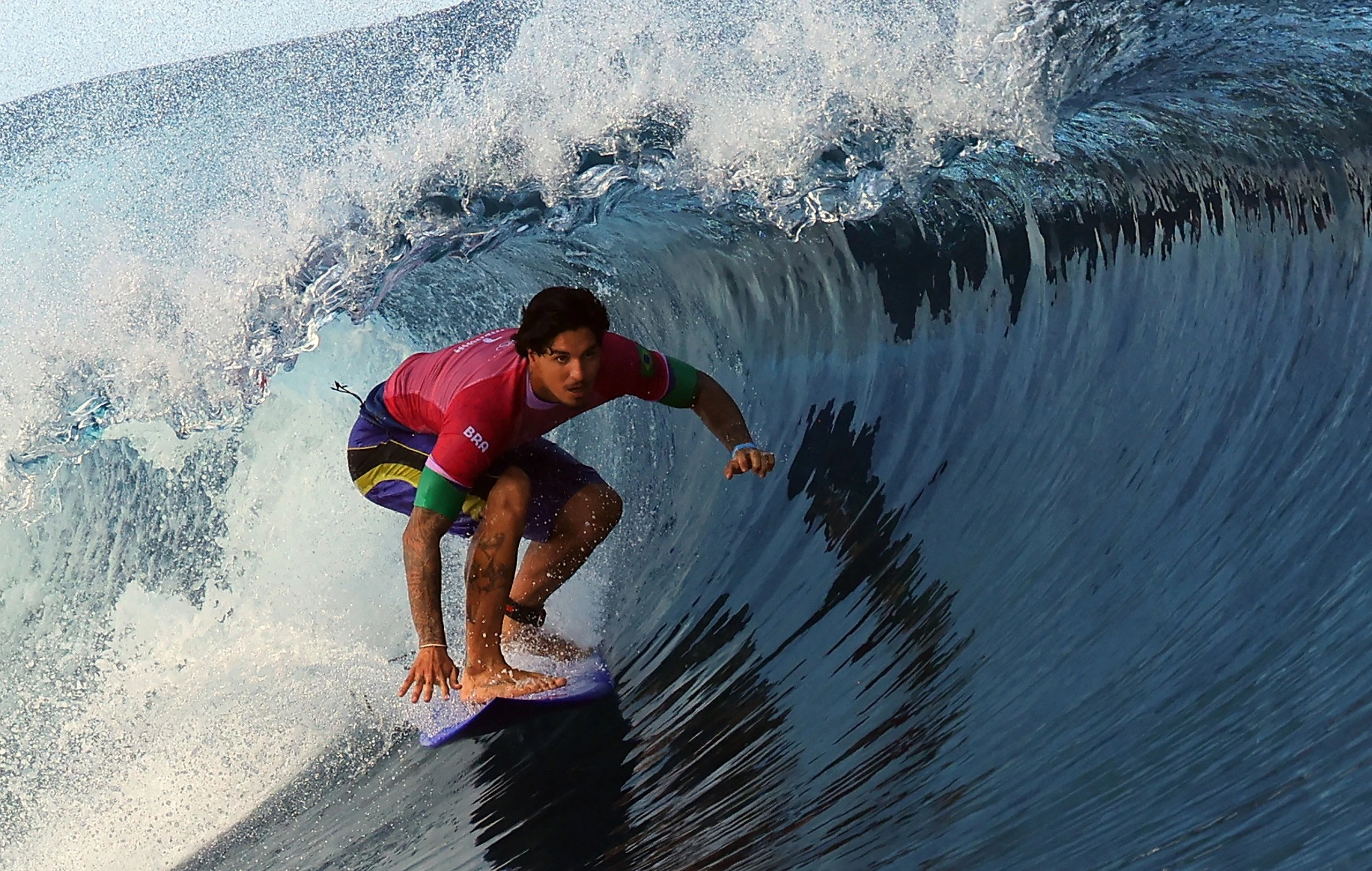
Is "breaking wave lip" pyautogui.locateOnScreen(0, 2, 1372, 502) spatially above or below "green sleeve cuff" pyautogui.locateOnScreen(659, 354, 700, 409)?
above

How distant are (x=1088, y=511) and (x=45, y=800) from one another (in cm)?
324

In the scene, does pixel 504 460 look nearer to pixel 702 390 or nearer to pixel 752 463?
pixel 702 390

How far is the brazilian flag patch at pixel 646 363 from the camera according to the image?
305 centimetres

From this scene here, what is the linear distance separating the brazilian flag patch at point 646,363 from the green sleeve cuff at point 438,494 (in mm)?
539

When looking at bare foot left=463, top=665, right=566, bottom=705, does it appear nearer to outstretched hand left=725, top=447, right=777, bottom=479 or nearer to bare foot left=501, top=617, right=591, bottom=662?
bare foot left=501, top=617, right=591, bottom=662

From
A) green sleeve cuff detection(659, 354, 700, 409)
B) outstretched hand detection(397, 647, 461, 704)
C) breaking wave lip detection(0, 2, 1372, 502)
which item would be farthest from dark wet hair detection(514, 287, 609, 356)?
breaking wave lip detection(0, 2, 1372, 502)

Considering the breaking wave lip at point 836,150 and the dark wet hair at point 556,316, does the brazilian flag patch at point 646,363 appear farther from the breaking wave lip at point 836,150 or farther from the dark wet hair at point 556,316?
the breaking wave lip at point 836,150

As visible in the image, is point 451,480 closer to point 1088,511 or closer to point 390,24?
point 1088,511

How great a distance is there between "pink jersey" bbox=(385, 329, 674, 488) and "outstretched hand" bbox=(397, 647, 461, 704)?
0.37 meters

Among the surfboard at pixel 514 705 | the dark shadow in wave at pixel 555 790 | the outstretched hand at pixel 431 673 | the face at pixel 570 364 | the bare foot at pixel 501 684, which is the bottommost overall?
the dark shadow in wave at pixel 555 790

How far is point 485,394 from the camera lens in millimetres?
2848

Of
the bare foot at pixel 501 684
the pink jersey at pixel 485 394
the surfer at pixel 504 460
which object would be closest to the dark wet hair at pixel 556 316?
the surfer at pixel 504 460

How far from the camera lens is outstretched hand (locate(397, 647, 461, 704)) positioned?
2.70 metres

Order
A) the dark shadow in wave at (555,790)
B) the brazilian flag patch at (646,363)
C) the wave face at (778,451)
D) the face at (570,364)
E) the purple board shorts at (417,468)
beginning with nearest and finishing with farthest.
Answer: the wave face at (778,451), the face at (570,364), the dark shadow in wave at (555,790), the brazilian flag patch at (646,363), the purple board shorts at (417,468)
